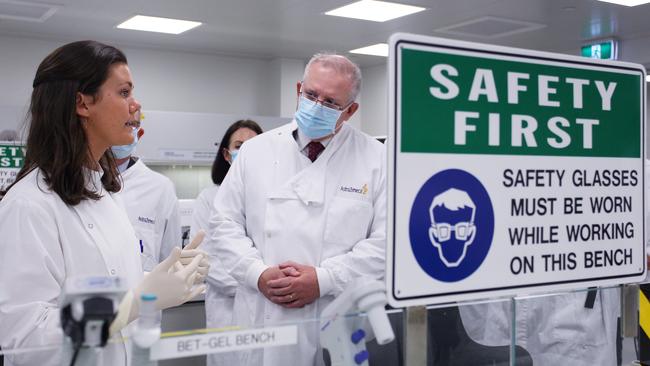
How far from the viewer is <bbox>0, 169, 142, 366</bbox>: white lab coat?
4.28ft

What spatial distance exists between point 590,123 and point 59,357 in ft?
2.72

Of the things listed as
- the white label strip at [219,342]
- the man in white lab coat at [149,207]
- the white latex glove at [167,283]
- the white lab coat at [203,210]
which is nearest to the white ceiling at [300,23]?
the white lab coat at [203,210]

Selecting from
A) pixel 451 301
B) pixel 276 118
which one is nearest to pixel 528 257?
pixel 451 301

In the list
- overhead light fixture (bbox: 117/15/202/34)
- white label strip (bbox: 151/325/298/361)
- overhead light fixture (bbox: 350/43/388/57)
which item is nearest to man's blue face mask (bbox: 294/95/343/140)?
white label strip (bbox: 151/325/298/361)

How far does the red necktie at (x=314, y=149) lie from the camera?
2.23 meters

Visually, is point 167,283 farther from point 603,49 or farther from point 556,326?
point 603,49

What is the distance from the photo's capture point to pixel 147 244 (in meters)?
2.83

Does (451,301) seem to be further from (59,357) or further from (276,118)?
(276,118)

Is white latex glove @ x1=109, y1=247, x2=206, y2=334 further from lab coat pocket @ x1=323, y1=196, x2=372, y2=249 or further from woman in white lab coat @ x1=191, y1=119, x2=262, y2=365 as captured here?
woman in white lab coat @ x1=191, y1=119, x2=262, y2=365

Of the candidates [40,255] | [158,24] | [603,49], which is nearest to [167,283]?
[40,255]

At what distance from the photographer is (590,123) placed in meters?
1.14

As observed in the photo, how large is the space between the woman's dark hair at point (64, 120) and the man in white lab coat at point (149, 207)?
50.7 inches

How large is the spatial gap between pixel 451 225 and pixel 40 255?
2.50 feet

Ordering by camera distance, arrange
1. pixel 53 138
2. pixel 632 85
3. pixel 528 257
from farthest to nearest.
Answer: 1. pixel 53 138
2. pixel 632 85
3. pixel 528 257
